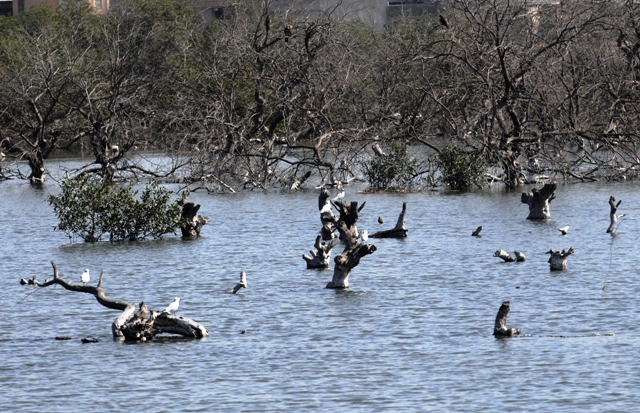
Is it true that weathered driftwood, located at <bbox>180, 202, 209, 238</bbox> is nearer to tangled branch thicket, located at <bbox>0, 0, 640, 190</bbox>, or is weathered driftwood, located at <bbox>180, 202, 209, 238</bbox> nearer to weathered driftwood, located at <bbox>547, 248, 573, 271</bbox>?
weathered driftwood, located at <bbox>547, 248, 573, 271</bbox>

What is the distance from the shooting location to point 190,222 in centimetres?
3594

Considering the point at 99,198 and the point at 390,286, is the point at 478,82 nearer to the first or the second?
the point at 99,198

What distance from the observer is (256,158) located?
54.4 meters

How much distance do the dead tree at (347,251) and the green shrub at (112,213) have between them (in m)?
9.20

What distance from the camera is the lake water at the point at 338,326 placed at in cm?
1675

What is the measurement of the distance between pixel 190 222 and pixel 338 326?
1514 centimetres

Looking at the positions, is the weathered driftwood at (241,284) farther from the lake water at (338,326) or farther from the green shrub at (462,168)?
the green shrub at (462,168)

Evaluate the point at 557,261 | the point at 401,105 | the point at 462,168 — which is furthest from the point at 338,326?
the point at 401,105

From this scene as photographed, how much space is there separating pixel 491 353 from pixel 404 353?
1.37m

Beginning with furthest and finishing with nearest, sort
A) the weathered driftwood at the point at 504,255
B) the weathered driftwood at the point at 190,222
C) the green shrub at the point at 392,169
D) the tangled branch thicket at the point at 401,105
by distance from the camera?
the green shrub at the point at 392,169 → the tangled branch thicket at the point at 401,105 → the weathered driftwood at the point at 190,222 → the weathered driftwood at the point at 504,255

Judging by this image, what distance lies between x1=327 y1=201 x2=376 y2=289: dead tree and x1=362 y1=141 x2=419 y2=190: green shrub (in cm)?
2378

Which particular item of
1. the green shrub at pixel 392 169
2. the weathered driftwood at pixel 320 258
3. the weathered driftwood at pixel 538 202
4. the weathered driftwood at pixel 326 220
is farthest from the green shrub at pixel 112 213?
the green shrub at pixel 392 169

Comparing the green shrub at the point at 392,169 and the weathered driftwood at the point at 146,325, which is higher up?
the green shrub at the point at 392,169

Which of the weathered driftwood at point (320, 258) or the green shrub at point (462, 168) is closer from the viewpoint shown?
the weathered driftwood at point (320, 258)
